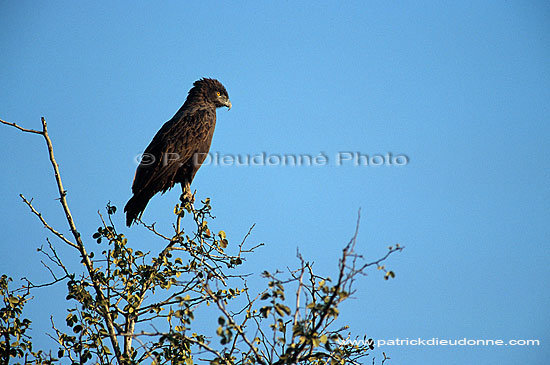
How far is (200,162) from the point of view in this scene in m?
7.48

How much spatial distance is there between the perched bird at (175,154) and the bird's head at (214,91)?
28 cm

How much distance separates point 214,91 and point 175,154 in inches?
79.3

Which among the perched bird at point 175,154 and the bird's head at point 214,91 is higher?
the bird's head at point 214,91

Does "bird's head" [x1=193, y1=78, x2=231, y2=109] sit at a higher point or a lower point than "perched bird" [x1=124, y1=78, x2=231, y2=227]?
higher

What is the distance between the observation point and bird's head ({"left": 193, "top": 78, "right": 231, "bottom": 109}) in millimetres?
8672

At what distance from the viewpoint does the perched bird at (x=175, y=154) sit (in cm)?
672

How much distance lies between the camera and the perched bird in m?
6.72

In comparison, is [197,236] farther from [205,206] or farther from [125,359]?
[125,359]

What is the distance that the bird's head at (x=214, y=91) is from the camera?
28.5 feet

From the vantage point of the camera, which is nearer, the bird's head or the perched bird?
the perched bird

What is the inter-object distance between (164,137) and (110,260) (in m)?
3.20

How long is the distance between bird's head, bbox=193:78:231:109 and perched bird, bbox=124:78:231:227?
0.28 metres

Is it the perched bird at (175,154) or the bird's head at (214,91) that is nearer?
the perched bird at (175,154)

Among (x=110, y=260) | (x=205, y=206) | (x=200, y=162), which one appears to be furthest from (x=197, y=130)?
(x=110, y=260)
